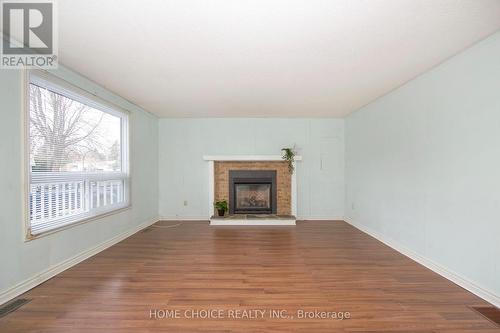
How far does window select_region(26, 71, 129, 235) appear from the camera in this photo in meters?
2.45

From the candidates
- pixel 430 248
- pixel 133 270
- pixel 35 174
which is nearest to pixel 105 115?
pixel 35 174

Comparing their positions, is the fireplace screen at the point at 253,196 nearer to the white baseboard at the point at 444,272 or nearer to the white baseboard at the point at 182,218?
the white baseboard at the point at 182,218

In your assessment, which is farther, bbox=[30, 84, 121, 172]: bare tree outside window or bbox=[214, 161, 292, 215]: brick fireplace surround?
bbox=[214, 161, 292, 215]: brick fireplace surround

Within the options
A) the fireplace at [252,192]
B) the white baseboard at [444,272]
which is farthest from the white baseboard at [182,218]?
the white baseboard at [444,272]

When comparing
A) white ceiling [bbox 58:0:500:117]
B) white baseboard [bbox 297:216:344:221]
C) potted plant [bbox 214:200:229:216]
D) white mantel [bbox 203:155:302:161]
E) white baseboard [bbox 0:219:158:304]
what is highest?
white ceiling [bbox 58:0:500:117]

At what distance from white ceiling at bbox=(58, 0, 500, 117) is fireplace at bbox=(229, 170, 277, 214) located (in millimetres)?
2349

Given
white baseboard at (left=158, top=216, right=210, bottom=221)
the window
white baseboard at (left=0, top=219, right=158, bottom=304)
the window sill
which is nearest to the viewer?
white baseboard at (left=0, top=219, right=158, bottom=304)

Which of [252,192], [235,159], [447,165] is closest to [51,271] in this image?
[235,159]

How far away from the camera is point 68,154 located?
289 centimetres

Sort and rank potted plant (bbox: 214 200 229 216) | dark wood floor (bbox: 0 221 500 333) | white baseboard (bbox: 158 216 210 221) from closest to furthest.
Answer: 1. dark wood floor (bbox: 0 221 500 333)
2. potted plant (bbox: 214 200 229 216)
3. white baseboard (bbox: 158 216 210 221)

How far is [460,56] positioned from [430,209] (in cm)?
169
